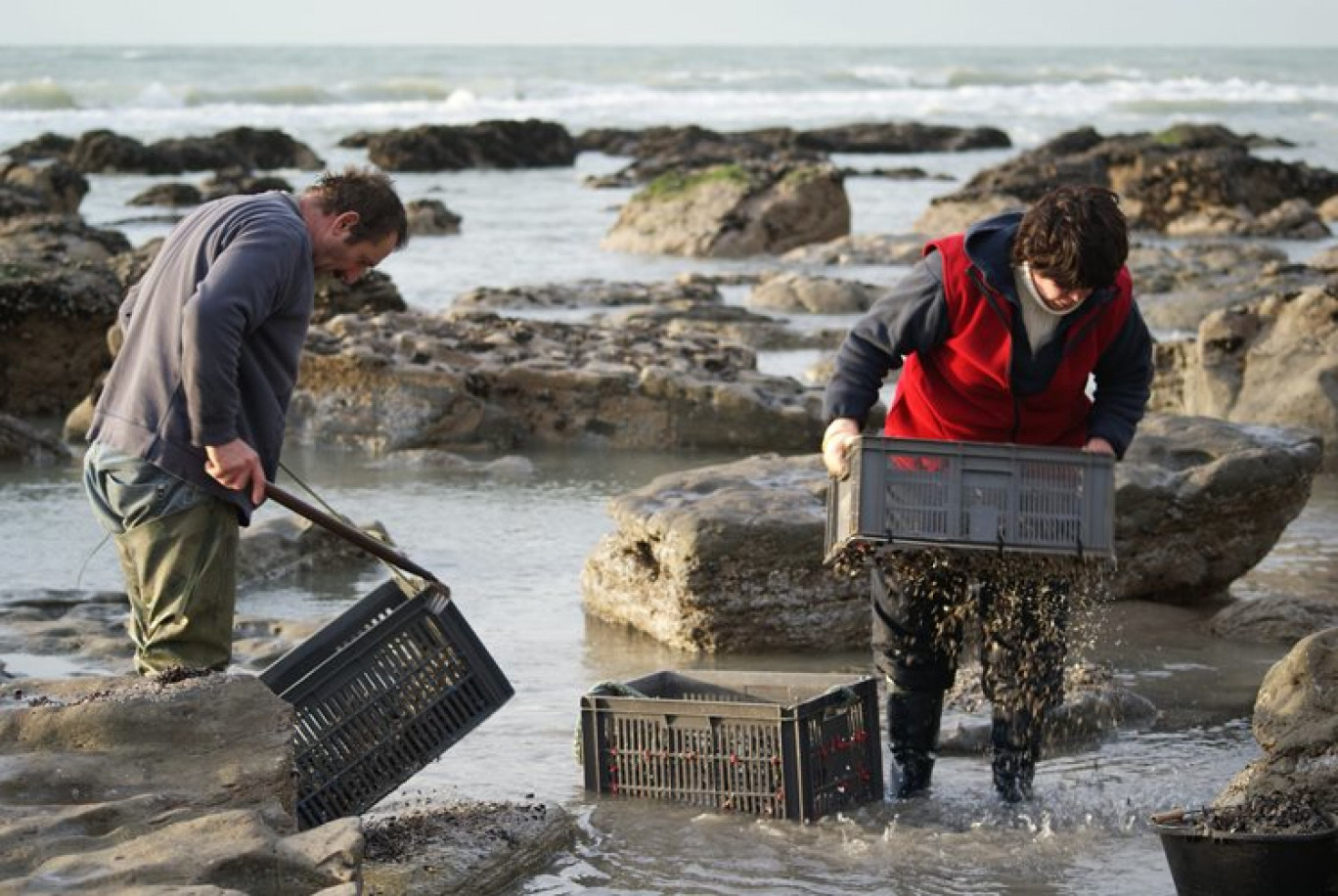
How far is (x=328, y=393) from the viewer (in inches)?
445

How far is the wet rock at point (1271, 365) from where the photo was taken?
10680 mm

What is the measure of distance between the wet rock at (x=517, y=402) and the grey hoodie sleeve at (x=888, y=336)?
18.5 ft

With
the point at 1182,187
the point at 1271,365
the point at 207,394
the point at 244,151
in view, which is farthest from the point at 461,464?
the point at 244,151

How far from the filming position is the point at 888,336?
5.32 m

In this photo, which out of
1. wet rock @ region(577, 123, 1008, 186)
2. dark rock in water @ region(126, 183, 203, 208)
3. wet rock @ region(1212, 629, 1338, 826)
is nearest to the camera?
wet rock @ region(1212, 629, 1338, 826)

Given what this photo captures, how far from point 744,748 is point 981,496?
0.99m

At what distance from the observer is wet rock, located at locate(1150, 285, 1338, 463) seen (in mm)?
10680

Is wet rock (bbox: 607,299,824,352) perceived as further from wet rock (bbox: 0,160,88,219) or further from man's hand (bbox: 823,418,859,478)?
wet rock (bbox: 0,160,88,219)

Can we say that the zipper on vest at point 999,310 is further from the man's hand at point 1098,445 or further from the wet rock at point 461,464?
the wet rock at point 461,464

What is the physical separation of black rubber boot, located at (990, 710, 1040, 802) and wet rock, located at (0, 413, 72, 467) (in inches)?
251

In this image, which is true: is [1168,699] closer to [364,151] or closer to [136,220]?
[136,220]

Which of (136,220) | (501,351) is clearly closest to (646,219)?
(136,220)

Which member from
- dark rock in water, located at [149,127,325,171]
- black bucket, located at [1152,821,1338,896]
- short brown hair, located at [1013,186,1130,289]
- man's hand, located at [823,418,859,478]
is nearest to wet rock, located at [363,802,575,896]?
man's hand, located at [823,418,859,478]

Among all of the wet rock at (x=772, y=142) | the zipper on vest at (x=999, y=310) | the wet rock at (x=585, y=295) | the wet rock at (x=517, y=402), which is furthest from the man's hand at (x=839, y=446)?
the wet rock at (x=772, y=142)
